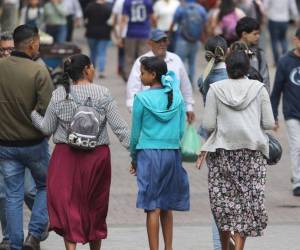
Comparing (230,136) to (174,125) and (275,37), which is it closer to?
(174,125)

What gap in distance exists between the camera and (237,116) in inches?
368

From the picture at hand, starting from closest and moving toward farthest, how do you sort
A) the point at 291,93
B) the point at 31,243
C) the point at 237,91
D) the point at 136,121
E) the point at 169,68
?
1. the point at 237,91
2. the point at 136,121
3. the point at 31,243
4. the point at 169,68
5. the point at 291,93

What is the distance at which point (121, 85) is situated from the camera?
76.2 ft

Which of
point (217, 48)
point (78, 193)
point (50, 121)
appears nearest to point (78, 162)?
point (78, 193)

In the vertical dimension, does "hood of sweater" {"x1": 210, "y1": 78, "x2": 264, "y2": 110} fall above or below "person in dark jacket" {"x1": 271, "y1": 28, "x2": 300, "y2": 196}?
above

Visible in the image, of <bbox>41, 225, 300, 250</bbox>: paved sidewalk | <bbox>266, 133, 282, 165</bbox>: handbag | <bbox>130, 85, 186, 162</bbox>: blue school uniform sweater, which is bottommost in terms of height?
<bbox>41, 225, 300, 250</bbox>: paved sidewalk

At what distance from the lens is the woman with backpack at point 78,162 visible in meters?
9.44

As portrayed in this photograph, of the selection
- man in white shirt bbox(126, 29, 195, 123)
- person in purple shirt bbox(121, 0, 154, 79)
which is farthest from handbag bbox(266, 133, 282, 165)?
person in purple shirt bbox(121, 0, 154, 79)

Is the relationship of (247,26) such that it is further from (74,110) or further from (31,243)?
(31,243)

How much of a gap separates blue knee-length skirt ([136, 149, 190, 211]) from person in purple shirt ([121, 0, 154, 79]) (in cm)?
1171

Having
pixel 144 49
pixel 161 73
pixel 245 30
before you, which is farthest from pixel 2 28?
pixel 161 73

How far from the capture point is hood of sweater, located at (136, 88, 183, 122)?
9.77 metres

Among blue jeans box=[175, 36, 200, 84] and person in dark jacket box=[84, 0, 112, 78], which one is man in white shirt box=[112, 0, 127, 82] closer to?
person in dark jacket box=[84, 0, 112, 78]

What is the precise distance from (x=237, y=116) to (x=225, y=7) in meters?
12.6
